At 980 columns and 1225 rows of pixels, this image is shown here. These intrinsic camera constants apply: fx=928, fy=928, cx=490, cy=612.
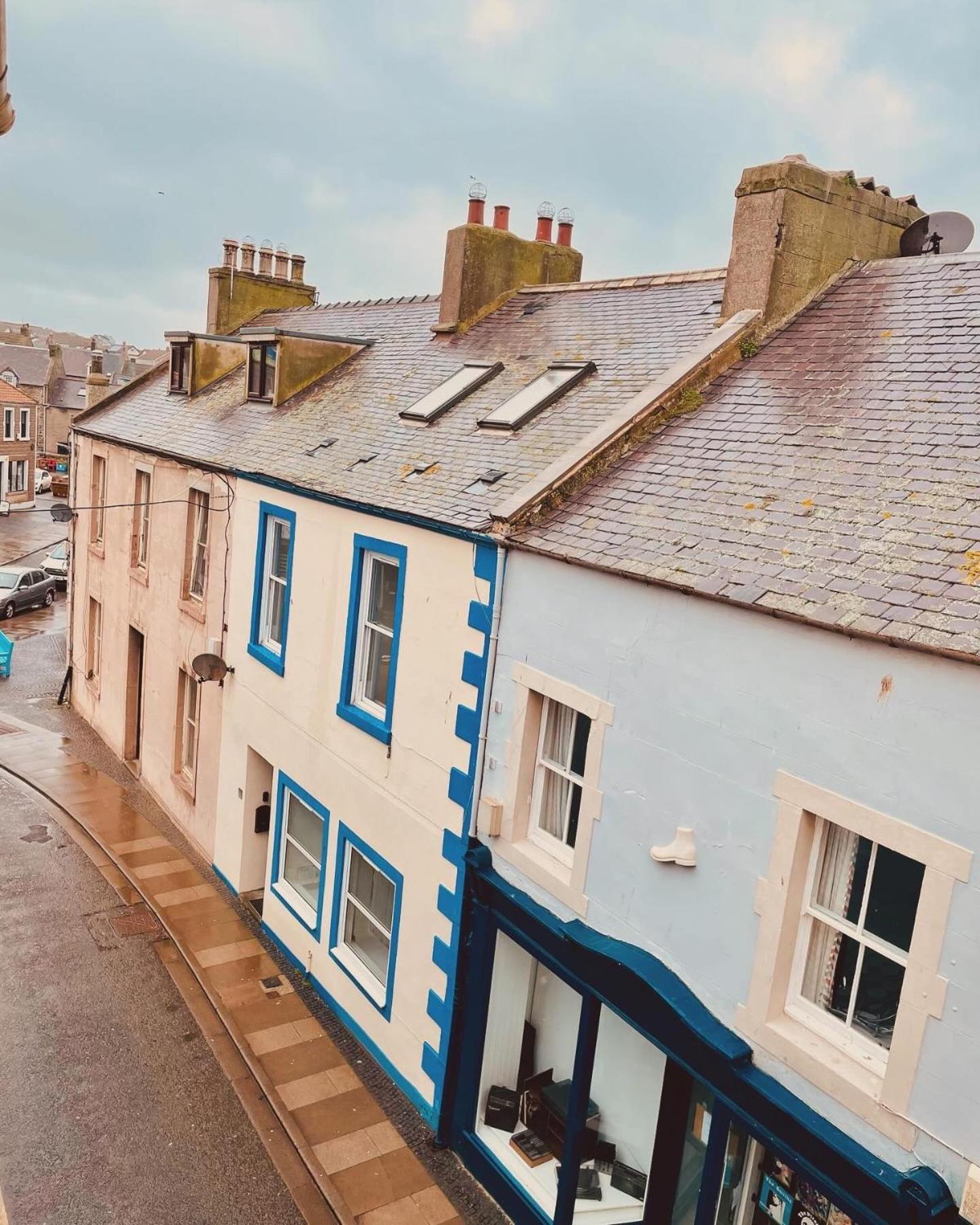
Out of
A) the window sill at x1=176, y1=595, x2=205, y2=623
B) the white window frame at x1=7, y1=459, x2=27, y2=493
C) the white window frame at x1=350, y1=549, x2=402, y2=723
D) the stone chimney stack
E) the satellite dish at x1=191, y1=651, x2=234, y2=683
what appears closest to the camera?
the white window frame at x1=350, y1=549, x2=402, y2=723

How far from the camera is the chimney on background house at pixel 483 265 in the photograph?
1497 centimetres

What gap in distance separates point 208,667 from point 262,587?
171 cm

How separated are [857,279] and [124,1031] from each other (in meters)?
11.9

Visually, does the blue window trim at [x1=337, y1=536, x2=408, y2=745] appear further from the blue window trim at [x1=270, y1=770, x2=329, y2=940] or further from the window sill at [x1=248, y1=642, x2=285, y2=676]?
the window sill at [x1=248, y1=642, x2=285, y2=676]

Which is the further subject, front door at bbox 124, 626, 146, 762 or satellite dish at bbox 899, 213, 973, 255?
front door at bbox 124, 626, 146, 762

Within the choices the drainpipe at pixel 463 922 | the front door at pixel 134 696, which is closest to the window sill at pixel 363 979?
the drainpipe at pixel 463 922

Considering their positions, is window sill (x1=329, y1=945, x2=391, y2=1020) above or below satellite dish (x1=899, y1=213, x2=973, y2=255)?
below

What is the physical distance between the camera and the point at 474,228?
15.0m

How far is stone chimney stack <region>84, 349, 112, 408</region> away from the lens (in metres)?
23.1

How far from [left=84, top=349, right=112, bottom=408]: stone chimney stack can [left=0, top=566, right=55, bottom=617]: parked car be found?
980 centimetres

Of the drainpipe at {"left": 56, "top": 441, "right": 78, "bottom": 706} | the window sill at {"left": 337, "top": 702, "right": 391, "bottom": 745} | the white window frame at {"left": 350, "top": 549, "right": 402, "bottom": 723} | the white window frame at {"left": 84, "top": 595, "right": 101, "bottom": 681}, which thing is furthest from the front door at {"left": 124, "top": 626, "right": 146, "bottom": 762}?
the white window frame at {"left": 350, "top": 549, "right": 402, "bottom": 723}

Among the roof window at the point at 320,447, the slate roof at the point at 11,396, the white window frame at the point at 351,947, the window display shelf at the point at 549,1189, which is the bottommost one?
the window display shelf at the point at 549,1189

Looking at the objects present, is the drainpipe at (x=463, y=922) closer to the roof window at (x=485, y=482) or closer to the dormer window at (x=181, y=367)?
the roof window at (x=485, y=482)

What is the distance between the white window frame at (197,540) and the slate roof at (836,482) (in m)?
8.71
